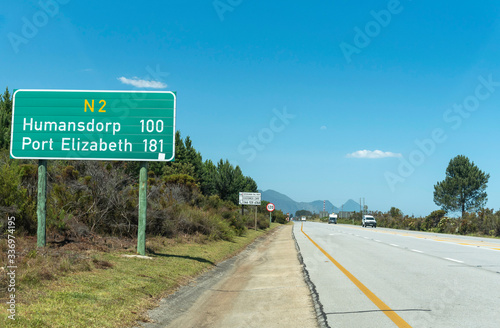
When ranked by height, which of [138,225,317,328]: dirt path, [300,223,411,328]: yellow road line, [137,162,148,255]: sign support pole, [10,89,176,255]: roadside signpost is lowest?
[138,225,317,328]: dirt path

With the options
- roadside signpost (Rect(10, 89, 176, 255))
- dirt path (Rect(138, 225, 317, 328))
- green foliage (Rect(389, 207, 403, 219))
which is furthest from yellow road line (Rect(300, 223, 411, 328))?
green foliage (Rect(389, 207, 403, 219))

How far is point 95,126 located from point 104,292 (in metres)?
7.02

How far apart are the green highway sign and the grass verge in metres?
3.30

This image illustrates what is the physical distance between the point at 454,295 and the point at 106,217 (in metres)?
11.5

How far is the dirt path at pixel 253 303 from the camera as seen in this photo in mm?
6805

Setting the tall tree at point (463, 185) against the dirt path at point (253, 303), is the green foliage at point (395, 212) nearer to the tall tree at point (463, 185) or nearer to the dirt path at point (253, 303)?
the tall tree at point (463, 185)

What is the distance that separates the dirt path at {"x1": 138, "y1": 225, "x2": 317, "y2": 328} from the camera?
6.80 m

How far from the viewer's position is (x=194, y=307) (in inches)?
320

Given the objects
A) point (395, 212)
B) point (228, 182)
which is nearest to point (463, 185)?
point (395, 212)

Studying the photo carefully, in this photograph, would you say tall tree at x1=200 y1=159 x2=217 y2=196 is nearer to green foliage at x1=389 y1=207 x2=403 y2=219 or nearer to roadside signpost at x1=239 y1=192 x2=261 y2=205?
roadside signpost at x1=239 y1=192 x2=261 y2=205

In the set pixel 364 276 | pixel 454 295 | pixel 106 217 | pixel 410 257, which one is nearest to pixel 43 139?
pixel 106 217

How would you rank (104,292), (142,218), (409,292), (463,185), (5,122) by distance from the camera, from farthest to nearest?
(463,185) → (5,122) → (142,218) → (409,292) → (104,292)

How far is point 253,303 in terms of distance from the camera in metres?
8.25

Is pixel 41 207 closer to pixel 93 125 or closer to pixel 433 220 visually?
pixel 93 125
